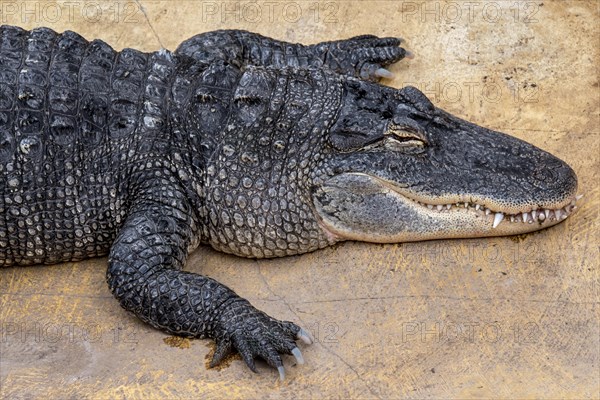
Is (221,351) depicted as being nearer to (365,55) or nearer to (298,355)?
(298,355)

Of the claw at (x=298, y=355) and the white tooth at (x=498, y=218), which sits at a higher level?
the white tooth at (x=498, y=218)

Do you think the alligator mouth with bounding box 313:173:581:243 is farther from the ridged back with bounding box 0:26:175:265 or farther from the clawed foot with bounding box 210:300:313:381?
the ridged back with bounding box 0:26:175:265

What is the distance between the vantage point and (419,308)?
15.6 feet

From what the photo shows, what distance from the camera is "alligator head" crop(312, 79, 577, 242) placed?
505 centimetres

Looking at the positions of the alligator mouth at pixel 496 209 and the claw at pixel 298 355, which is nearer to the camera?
the claw at pixel 298 355

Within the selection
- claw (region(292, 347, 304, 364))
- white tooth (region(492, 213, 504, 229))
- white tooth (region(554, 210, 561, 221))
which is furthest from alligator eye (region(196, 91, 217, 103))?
white tooth (region(554, 210, 561, 221))

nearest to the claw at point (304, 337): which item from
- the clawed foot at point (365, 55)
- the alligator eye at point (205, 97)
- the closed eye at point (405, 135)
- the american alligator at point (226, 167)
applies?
the american alligator at point (226, 167)

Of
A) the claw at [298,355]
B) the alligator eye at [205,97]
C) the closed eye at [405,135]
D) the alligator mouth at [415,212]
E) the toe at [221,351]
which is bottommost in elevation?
the toe at [221,351]

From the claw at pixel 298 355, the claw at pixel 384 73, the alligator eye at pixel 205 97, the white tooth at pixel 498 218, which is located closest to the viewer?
the claw at pixel 298 355

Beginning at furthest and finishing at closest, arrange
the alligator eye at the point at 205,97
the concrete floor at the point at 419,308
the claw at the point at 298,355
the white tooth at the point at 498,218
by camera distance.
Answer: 1. the alligator eye at the point at 205,97
2. the white tooth at the point at 498,218
3. the claw at the point at 298,355
4. the concrete floor at the point at 419,308

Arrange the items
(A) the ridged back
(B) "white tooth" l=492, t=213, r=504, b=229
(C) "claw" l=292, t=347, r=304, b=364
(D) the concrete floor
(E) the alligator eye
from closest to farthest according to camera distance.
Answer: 1. (D) the concrete floor
2. (C) "claw" l=292, t=347, r=304, b=364
3. (B) "white tooth" l=492, t=213, r=504, b=229
4. (A) the ridged back
5. (E) the alligator eye

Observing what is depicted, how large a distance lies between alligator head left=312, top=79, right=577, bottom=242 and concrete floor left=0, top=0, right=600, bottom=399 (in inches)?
4.9

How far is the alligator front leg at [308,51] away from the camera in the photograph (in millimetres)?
6543

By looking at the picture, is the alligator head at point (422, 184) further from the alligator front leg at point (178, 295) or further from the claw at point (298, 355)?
the claw at point (298, 355)
